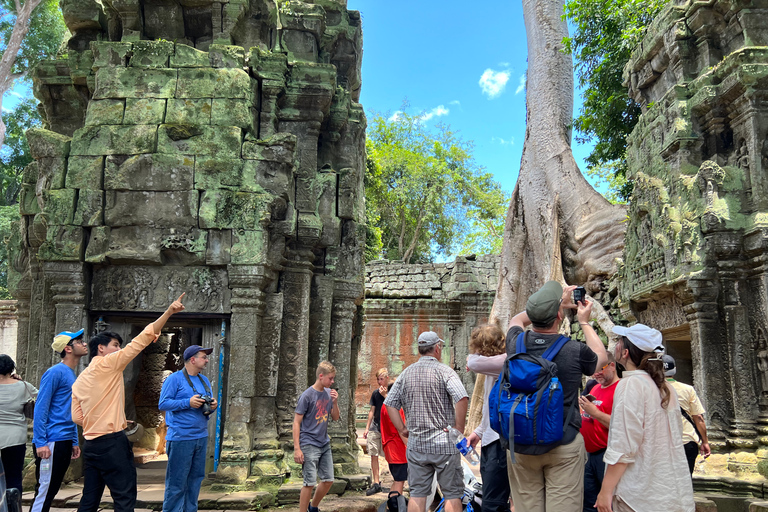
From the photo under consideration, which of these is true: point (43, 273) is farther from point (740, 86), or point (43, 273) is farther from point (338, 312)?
point (740, 86)

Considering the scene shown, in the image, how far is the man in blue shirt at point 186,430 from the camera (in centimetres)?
454

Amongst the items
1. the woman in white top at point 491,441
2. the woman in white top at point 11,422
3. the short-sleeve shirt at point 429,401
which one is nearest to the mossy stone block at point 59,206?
the woman in white top at point 11,422

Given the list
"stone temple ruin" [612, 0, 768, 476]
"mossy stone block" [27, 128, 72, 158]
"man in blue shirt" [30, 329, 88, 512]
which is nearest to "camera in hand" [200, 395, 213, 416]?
"man in blue shirt" [30, 329, 88, 512]

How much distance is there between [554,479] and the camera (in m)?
2.99

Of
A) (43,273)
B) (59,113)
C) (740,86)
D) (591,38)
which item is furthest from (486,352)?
(591,38)

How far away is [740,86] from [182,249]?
5905 millimetres

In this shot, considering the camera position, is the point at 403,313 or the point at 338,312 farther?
the point at 403,313

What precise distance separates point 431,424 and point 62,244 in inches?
173

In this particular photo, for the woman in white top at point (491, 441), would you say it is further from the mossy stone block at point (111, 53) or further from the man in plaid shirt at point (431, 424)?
the mossy stone block at point (111, 53)

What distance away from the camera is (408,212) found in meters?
27.5

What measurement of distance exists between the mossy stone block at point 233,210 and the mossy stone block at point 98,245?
1.00m

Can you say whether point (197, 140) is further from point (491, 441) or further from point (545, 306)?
point (545, 306)

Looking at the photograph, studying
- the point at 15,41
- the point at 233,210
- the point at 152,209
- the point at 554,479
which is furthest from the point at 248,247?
the point at 15,41

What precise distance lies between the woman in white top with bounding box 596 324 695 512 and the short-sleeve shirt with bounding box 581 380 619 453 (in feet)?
2.93
